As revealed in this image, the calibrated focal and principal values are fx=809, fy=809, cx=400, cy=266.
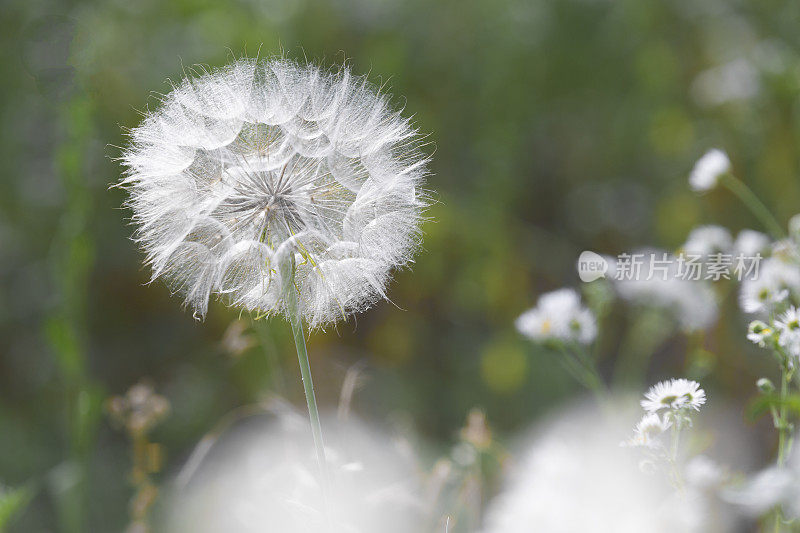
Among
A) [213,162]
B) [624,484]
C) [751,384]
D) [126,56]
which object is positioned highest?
[126,56]

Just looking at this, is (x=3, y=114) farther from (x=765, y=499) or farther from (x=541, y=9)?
(x=765, y=499)

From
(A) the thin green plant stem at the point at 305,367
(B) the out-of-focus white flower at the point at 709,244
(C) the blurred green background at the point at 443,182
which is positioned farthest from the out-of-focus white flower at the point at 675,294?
(A) the thin green plant stem at the point at 305,367

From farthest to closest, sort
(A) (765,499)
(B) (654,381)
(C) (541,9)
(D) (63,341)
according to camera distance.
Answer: (C) (541,9) → (B) (654,381) → (D) (63,341) → (A) (765,499)

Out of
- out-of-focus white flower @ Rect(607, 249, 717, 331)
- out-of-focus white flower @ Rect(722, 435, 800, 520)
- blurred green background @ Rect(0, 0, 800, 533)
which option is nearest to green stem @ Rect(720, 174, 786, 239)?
out-of-focus white flower @ Rect(607, 249, 717, 331)

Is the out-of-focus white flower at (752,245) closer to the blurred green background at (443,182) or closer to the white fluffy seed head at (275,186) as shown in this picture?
the white fluffy seed head at (275,186)

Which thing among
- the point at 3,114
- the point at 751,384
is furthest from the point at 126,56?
the point at 751,384

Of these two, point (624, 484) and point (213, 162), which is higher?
point (213, 162)

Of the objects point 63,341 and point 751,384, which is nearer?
point 63,341
